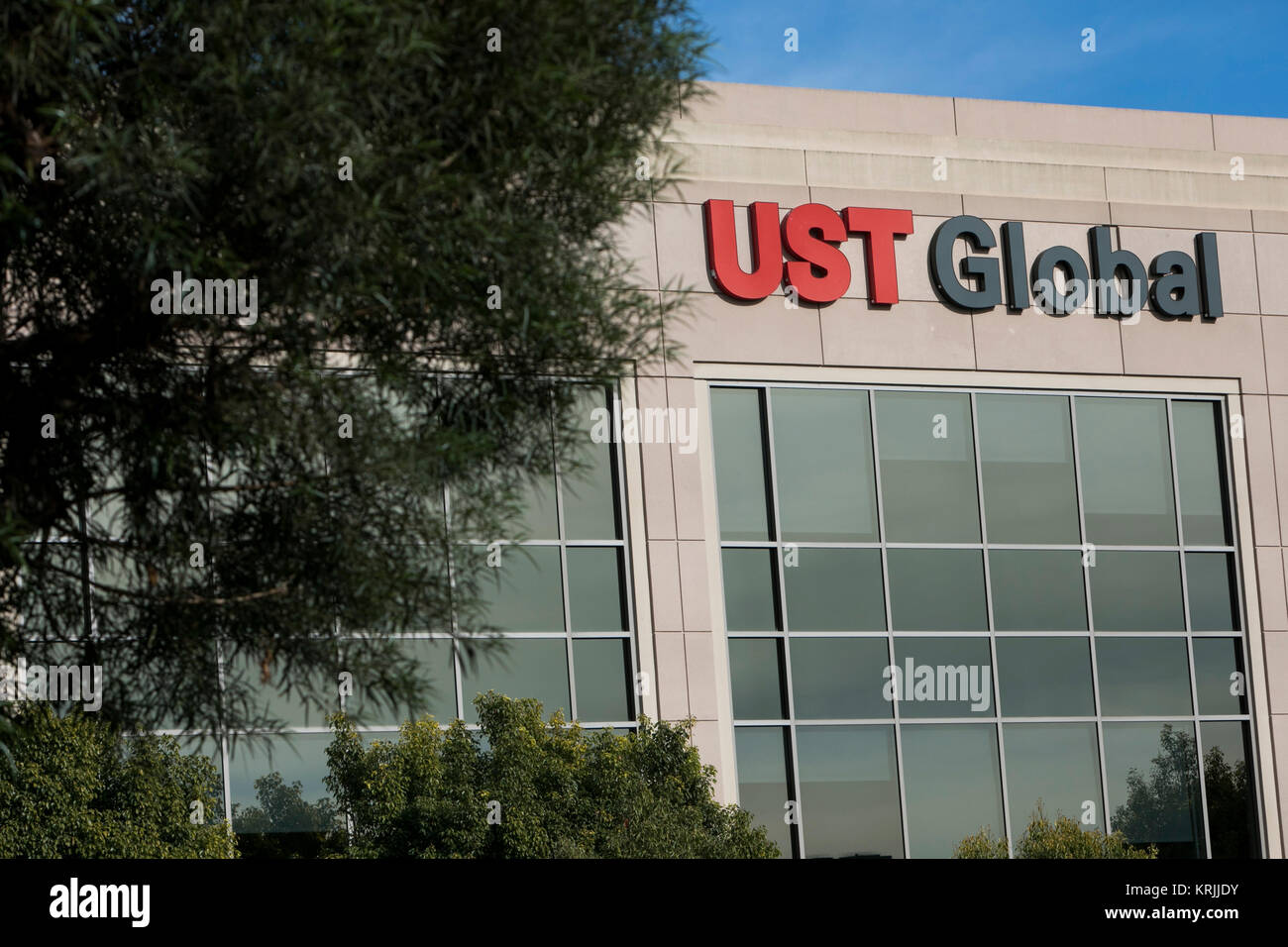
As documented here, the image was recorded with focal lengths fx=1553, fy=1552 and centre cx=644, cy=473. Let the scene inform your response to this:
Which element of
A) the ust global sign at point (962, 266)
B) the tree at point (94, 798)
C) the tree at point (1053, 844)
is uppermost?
the ust global sign at point (962, 266)

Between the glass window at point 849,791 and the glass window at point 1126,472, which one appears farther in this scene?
the glass window at point 1126,472

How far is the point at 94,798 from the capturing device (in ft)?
52.9

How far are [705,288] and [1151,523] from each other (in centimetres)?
793

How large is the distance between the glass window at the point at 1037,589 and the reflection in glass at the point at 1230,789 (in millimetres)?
2811

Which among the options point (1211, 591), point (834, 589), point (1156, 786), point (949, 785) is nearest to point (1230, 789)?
point (1156, 786)

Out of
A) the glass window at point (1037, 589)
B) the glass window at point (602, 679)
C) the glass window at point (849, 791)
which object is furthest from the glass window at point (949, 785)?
the glass window at point (602, 679)

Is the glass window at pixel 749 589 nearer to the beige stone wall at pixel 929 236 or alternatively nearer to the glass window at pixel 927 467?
the beige stone wall at pixel 929 236

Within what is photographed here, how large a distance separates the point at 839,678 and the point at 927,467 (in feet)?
11.3

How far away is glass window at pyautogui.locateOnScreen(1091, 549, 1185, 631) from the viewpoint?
2316 cm

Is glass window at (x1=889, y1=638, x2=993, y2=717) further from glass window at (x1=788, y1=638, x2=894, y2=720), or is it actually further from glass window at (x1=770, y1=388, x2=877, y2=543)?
glass window at (x1=770, y1=388, x2=877, y2=543)

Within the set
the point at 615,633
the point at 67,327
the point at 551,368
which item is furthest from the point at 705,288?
the point at 67,327

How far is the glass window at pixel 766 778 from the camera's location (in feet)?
68.6
